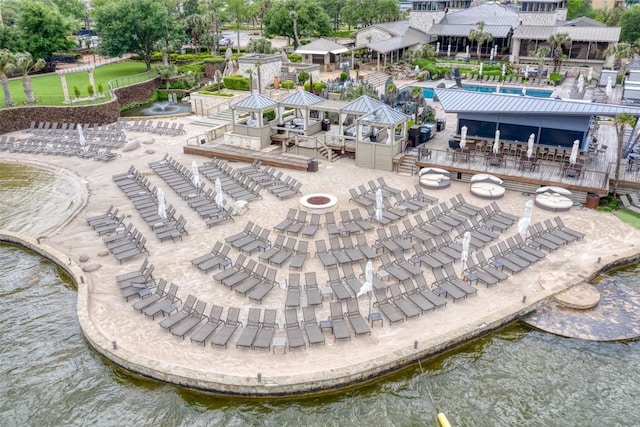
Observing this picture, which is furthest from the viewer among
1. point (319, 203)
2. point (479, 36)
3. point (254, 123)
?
point (479, 36)

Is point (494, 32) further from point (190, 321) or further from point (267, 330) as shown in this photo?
point (190, 321)

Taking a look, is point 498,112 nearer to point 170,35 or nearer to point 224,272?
point 224,272

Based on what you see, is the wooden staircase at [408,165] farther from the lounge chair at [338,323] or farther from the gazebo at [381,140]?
the lounge chair at [338,323]

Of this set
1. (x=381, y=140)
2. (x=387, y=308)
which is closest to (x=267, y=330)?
(x=387, y=308)

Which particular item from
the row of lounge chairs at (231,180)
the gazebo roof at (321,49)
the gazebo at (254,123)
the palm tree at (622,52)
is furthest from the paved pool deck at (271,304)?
the palm tree at (622,52)

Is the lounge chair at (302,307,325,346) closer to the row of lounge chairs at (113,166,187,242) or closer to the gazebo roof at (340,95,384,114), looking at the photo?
the row of lounge chairs at (113,166,187,242)
